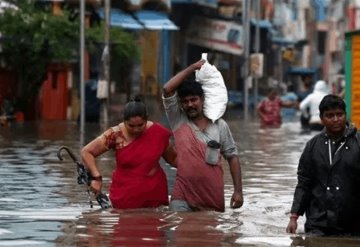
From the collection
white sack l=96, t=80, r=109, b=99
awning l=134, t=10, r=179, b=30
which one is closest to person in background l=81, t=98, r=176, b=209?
white sack l=96, t=80, r=109, b=99

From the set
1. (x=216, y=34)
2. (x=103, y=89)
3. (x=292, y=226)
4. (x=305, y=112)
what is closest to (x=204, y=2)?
(x=216, y=34)

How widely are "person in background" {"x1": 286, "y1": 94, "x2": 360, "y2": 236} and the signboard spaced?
193 ft

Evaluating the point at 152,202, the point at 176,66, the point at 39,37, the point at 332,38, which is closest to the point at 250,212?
the point at 152,202

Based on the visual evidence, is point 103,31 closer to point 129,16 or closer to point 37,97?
point 37,97

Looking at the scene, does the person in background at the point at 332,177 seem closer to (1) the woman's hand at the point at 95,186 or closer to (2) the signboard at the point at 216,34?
(1) the woman's hand at the point at 95,186

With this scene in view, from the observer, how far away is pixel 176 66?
73.9 m

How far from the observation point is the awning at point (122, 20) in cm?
6025

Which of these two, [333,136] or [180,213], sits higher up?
[333,136]

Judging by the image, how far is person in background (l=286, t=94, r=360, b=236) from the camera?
12305mm

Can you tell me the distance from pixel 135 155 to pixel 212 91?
3.04 ft

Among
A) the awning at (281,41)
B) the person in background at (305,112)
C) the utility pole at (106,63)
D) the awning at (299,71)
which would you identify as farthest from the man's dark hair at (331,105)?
the awning at (299,71)

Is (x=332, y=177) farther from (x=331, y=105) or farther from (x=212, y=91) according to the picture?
(x=212, y=91)

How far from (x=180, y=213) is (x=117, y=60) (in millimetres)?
43549

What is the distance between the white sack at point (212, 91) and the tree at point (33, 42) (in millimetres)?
33808
